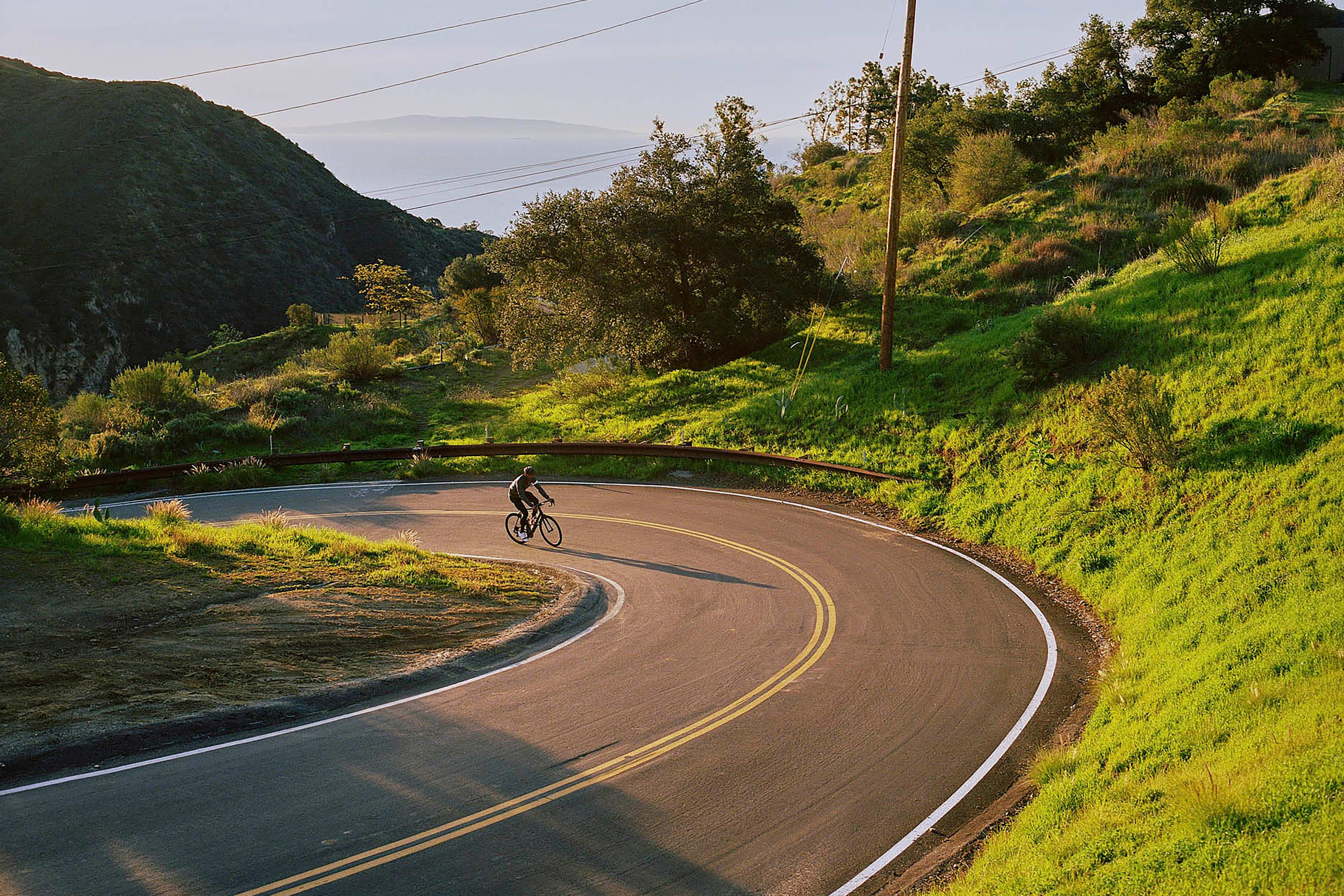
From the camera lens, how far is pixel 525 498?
65.3ft

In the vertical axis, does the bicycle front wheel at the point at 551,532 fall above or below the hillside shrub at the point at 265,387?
below

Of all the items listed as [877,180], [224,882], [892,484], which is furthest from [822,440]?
[877,180]

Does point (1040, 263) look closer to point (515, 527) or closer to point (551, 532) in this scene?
point (551, 532)

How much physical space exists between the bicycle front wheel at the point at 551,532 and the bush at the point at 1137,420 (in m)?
12.8

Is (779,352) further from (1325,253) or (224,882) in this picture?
(224,882)

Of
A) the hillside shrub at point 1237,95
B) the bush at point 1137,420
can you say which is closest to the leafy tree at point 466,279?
the hillside shrub at point 1237,95

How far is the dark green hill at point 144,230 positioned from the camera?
2832 inches

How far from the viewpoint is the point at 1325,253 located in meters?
20.1

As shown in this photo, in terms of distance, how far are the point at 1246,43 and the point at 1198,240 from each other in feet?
122

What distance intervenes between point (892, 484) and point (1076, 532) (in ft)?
19.8

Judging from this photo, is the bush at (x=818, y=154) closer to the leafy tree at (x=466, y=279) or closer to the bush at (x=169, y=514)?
the leafy tree at (x=466, y=279)

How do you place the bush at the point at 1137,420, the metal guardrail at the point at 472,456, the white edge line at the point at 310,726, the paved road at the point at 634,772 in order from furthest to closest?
the metal guardrail at the point at 472,456
the bush at the point at 1137,420
the white edge line at the point at 310,726
the paved road at the point at 634,772

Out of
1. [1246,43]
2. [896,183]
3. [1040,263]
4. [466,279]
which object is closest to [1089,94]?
[1246,43]

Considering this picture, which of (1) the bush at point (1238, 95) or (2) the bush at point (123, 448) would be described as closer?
(2) the bush at point (123, 448)
